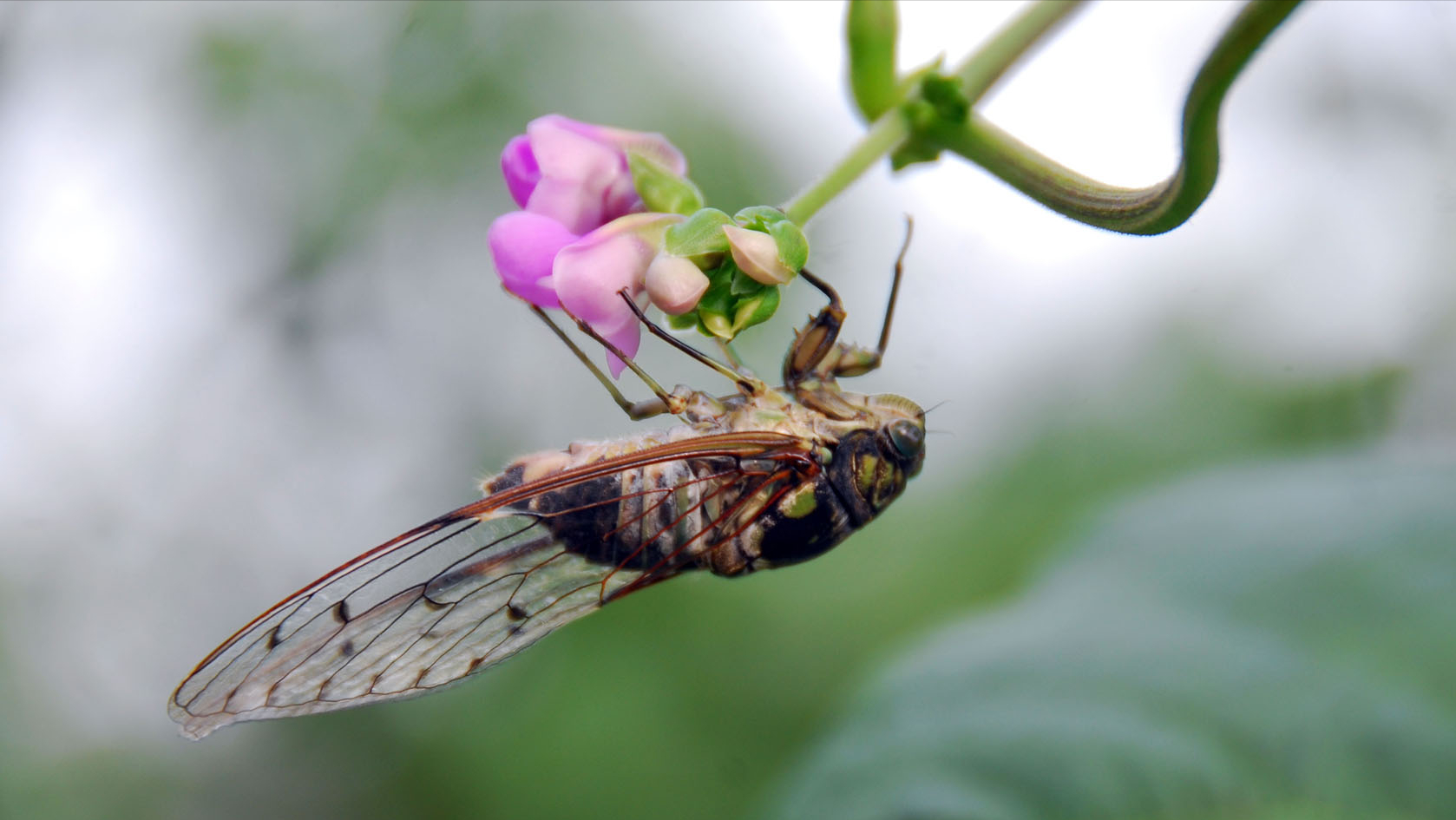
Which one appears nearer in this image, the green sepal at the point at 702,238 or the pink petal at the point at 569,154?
the green sepal at the point at 702,238

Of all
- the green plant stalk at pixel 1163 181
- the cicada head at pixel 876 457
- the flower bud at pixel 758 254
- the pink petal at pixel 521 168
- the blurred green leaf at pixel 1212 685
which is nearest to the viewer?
the green plant stalk at pixel 1163 181

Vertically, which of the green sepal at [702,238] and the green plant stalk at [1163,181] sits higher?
the green sepal at [702,238]

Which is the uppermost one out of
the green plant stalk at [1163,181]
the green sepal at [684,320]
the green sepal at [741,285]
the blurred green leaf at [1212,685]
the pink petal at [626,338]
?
the pink petal at [626,338]

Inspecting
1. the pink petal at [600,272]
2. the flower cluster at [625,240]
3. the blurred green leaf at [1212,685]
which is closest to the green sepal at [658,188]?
the flower cluster at [625,240]

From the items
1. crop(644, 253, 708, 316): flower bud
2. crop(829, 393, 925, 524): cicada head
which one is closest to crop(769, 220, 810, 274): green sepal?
crop(644, 253, 708, 316): flower bud

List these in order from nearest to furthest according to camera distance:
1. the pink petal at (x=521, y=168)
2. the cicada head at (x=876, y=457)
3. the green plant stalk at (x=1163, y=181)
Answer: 1. the green plant stalk at (x=1163, y=181)
2. the pink petal at (x=521, y=168)
3. the cicada head at (x=876, y=457)

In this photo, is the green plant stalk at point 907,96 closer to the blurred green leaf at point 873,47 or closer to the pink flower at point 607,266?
the blurred green leaf at point 873,47

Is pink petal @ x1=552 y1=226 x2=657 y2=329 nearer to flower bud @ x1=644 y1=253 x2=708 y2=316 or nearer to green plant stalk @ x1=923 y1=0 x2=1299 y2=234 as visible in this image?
flower bud @ x1=644 y1=253 x2=708 y2=316

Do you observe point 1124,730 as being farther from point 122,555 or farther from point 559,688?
point 122,555
